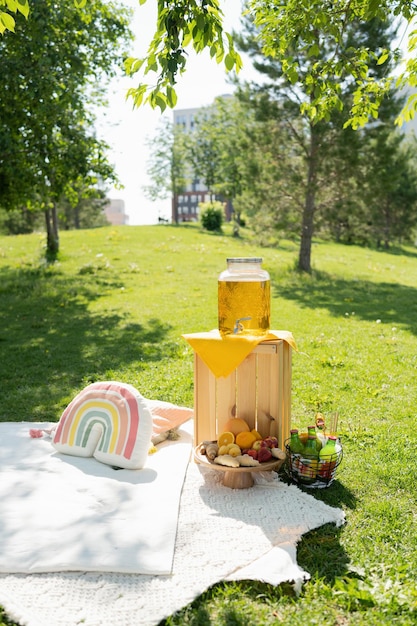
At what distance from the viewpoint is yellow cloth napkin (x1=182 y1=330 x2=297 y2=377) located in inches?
150

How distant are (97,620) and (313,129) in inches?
512

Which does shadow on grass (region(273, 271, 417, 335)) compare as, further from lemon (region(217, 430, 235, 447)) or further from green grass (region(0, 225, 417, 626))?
lemon (region(217, 430, 235, 447))

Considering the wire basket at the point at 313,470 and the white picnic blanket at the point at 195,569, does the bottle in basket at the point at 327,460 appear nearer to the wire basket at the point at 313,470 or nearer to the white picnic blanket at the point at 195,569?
the wire basket at the point at 313,470

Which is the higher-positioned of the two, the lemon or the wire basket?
the lemon

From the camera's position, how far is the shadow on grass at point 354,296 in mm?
10320

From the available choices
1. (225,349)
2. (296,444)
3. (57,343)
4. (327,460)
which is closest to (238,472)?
(296,444)

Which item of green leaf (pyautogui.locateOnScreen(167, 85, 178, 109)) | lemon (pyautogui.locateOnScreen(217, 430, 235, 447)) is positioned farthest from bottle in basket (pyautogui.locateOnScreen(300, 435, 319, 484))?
green leaf (pyautogui.locateOnScreen(167, 85, 178, 109))

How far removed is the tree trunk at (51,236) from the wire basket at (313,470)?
1289 cm

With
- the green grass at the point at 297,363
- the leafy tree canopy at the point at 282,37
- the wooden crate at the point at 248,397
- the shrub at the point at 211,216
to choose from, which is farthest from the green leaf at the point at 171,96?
the shrub at the point at 211,216

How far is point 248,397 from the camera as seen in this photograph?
422 cm

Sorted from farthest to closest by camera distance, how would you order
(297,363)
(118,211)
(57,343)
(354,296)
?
(118,211)
(354,296)
(57,343)
(297,363)

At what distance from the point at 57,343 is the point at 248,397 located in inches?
186

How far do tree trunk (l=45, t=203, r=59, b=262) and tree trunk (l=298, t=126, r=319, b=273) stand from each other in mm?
6747

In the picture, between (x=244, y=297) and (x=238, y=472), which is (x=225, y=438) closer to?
(x=238, y=472)
